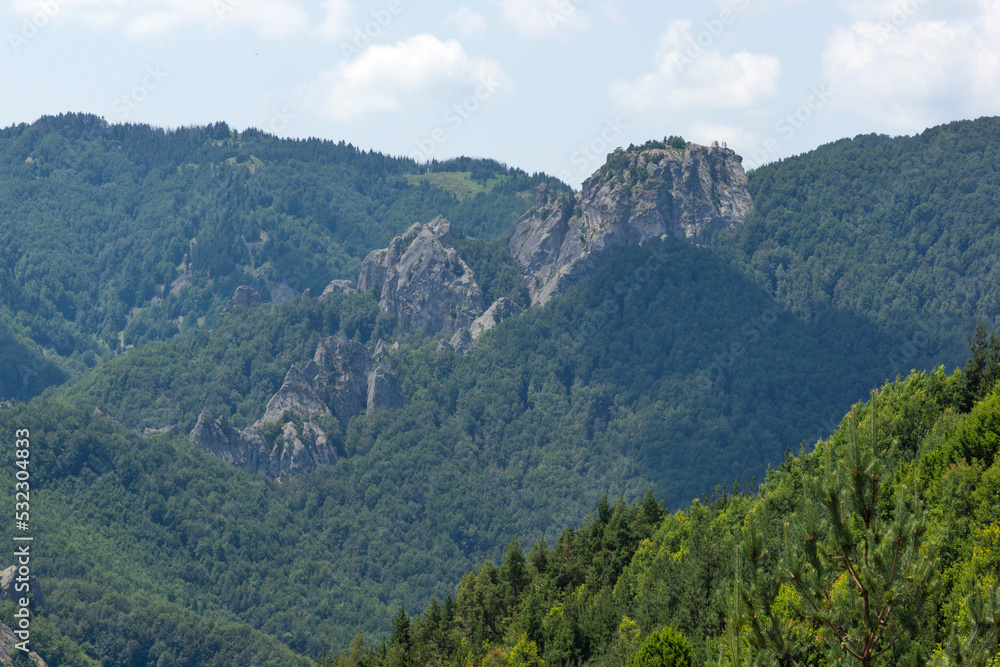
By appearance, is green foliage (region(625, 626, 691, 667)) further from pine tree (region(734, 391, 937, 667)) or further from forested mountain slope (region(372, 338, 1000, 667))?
pine tree (region(734, 391, 937, 667))

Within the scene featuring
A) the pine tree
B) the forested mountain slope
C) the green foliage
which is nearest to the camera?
the pine tree

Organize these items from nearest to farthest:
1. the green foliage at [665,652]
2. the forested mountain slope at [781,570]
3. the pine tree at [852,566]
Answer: the pine tree at [852,566] < the forested mountain slope at [781,570] < the green foliage at [665,652]

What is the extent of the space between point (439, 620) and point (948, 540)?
84.3m

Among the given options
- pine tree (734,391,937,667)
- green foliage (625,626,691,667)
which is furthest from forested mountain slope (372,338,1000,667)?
green foliage (625,626,691,667)

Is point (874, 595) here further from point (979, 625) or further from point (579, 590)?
point (579, 590)

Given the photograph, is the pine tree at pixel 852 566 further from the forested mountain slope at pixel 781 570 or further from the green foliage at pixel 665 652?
the green foliage at pixel 665 652

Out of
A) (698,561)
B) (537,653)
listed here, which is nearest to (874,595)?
(698,561)

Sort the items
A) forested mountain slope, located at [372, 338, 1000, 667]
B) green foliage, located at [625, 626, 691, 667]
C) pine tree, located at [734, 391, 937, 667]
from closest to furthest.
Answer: pine tree, located at [734, 391, 937, 667], forested mountain slope, located at [372, 338, 1000, 667], green foliage, located at [625, 626, 691, 667]

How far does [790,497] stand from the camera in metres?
94.3

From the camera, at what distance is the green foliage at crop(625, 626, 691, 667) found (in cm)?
6119

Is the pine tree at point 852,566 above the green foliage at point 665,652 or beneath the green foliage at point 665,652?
above

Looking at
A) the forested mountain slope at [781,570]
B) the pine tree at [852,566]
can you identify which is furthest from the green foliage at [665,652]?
the pine tree at [852,566]

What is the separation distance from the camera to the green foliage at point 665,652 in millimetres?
61188

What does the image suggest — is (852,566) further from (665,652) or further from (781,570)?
(665,652)
